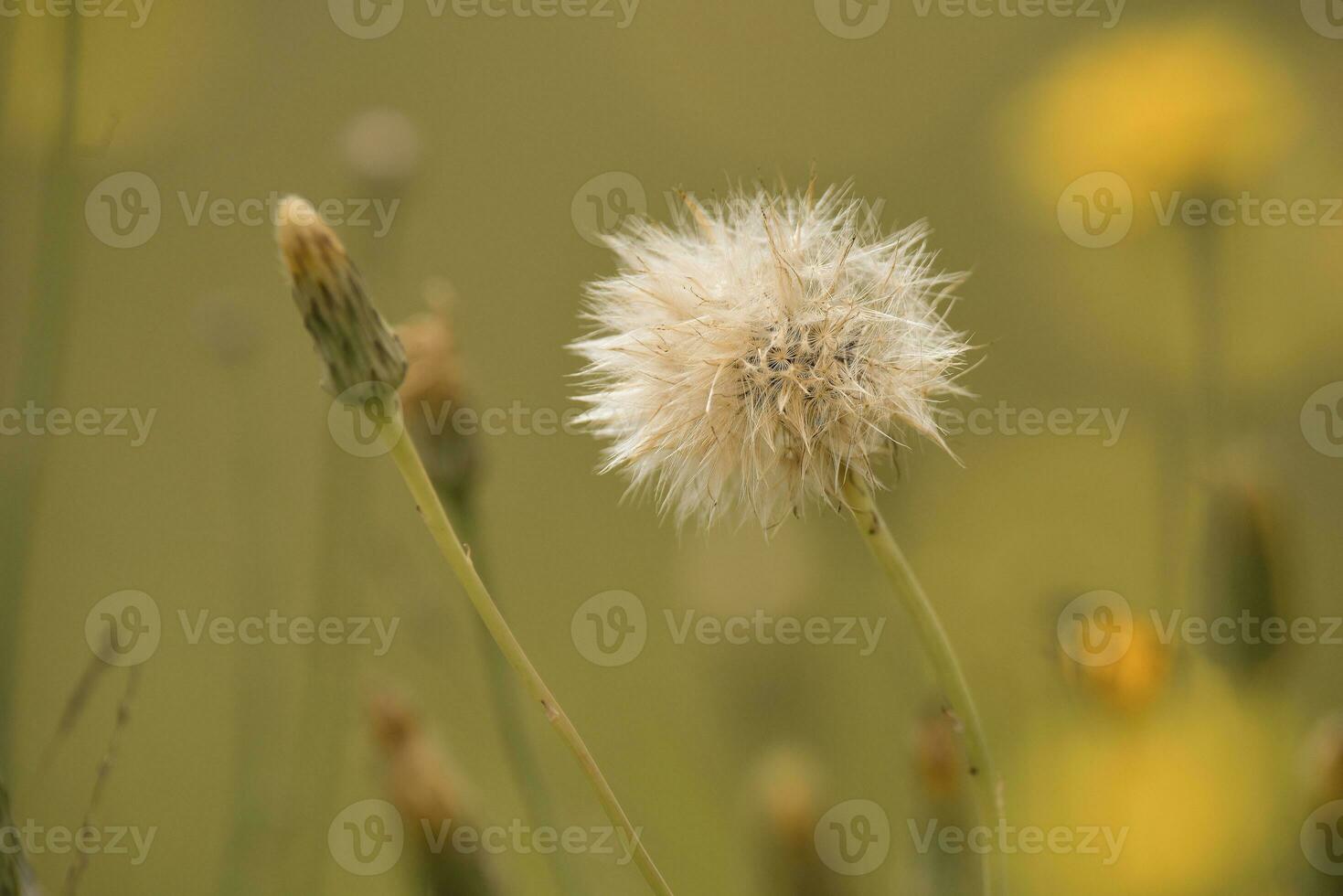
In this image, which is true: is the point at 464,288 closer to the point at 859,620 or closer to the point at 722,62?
the point at 722,62

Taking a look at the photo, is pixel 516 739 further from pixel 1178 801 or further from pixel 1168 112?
pixel 1168 112

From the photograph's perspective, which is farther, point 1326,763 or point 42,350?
point 42,350

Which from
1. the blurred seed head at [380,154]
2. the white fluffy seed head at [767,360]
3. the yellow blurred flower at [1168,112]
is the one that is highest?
the yellow blurred flower at [1168,112]

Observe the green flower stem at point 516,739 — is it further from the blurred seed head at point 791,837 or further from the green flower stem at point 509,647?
the green flower stem at point 509,647

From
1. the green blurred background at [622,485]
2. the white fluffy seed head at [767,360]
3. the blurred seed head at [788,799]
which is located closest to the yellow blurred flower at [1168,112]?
the green blurred background at [622,485]

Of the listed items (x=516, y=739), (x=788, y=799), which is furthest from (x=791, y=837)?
(x=516, y=739)

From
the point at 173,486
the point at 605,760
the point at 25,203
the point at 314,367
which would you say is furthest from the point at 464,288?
the point at 605,760

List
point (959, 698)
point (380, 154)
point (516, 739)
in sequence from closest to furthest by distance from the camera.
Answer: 1. point (959, 698)
2. point (516, 739)
3. point (380, 154)
